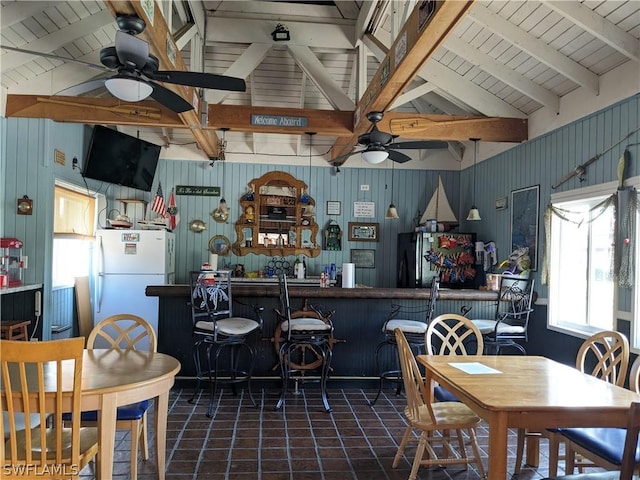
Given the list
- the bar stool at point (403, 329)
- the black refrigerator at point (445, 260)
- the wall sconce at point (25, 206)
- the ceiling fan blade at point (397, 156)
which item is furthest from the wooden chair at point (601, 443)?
the wall sconce at point (25, 206)

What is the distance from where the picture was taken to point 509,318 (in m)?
4.66

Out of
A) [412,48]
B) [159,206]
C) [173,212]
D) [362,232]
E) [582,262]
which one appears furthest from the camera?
[362,232]

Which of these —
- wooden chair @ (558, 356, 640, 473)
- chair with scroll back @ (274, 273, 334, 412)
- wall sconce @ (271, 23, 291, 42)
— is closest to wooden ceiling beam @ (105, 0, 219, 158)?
wall sconce @ (271, 23, 291, 42)

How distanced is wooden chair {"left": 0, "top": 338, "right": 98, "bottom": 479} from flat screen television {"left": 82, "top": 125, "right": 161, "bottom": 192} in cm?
438

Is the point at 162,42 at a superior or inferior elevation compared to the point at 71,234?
superior

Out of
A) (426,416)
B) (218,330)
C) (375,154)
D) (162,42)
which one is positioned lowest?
(426,416)

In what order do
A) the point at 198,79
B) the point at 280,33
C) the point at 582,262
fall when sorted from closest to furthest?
the point at 198,79, the point at 582,262, the point at 280,33

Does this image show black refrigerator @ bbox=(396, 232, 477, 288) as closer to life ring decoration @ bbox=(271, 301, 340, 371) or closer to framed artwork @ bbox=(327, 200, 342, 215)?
framed artwork @ bbox=(327, 200, 342, 215)

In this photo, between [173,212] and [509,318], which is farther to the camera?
[173,212]

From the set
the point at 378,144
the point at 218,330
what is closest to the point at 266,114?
the point at 378,144

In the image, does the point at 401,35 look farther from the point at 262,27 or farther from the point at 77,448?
the point at 77,448

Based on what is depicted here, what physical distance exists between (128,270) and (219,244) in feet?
5.04

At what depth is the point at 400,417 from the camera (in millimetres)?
3822

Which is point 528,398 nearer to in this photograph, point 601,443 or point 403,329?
point 601,443
